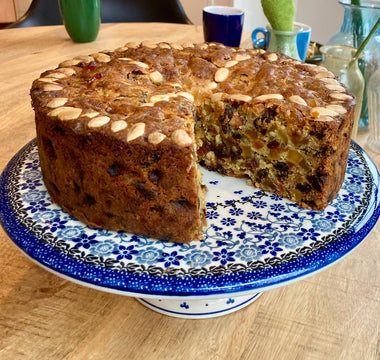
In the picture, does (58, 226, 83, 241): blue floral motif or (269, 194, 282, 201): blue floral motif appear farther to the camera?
(269, 194, 282, 201): blue floral motif

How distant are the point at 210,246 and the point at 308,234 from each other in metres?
0.28

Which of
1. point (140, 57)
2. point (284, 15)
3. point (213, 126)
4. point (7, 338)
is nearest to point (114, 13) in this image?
point (284, 15)

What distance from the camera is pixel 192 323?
1338 millimetres

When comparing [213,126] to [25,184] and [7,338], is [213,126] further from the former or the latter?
[7,338]

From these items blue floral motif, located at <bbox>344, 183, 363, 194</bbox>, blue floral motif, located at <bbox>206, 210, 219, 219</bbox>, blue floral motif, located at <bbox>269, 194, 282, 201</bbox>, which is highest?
blue floral motif, located at <bbox>344, 183, 363, 194</bbox>

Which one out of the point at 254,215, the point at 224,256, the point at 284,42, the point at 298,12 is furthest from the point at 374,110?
the point at 298,12

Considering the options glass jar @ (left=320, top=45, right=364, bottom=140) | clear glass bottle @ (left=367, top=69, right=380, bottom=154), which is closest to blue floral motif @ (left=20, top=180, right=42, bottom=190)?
glass jar @ (left=320, top=45, right=364, bottom=140)

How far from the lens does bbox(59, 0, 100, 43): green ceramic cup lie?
3016 millimetres

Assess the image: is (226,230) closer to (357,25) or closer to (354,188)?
(354,188)

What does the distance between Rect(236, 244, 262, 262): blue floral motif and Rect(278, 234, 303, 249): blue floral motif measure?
0.08m

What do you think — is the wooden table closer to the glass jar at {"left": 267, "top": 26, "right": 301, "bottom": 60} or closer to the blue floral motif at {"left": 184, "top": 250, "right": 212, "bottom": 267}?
the blue floral motif at {"left": 184, "top": 250, "right": 212, "bottom": 267}

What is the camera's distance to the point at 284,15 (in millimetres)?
2252

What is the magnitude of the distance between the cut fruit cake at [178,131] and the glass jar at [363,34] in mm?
548

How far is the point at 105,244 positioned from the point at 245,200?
48cm
